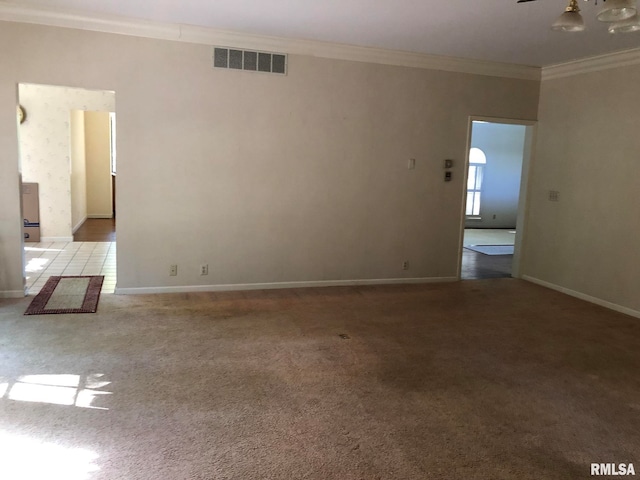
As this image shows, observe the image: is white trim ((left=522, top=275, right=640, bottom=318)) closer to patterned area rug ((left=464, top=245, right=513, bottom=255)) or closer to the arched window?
patterned area rug ((left=464, top=245, right=513, bottom=255))

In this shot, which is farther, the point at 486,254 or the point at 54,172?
the point at 486,254

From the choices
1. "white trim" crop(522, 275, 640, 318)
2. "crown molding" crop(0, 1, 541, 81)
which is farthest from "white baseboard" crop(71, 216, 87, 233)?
"white trim" crop(522, 275, 640, 318)

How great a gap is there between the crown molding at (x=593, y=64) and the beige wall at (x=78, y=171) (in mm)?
7444

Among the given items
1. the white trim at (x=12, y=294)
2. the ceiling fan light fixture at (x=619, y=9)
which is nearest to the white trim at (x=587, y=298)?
the ceiling fan light fixture at (x=619, y=9)

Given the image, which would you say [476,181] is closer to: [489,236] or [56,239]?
[489,236]

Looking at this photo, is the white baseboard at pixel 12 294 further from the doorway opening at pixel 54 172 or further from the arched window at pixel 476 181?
the arched window at pixel 476 181

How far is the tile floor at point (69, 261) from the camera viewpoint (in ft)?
17.6

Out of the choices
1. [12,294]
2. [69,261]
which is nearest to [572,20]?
[12,294]

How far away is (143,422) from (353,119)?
3.84m

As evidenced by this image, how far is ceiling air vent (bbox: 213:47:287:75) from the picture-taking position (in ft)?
15.8

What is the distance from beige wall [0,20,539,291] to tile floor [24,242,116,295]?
752 millimetres

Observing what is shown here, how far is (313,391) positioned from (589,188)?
4.15m

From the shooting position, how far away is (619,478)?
2.30m

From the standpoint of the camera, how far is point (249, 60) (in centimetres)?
490
